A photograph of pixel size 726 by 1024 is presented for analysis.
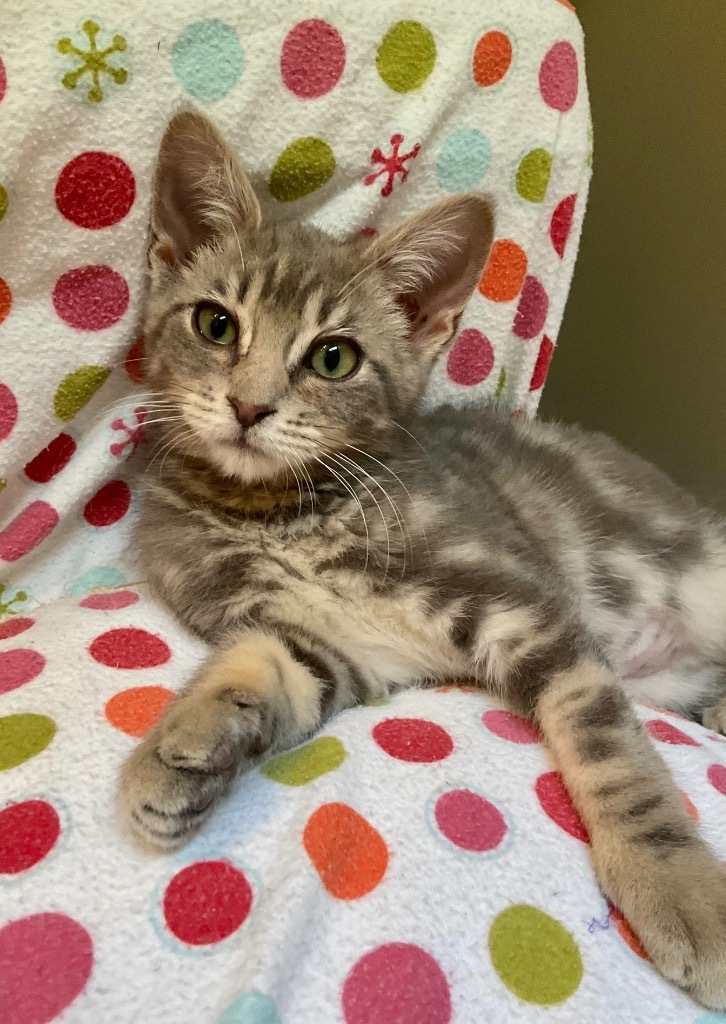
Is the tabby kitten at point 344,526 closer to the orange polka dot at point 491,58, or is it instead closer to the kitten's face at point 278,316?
the kitten's face at point 278,316

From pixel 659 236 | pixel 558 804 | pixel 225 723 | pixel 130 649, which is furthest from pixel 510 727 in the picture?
pixel 659 236

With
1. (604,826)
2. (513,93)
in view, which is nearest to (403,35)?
(513,93)

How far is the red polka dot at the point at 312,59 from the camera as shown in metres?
1.04

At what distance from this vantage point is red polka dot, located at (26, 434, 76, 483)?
1.09 meters

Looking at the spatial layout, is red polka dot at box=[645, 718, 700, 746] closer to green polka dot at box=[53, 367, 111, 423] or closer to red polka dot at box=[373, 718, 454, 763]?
red polka dot at box=[373, 718, 454, 763]

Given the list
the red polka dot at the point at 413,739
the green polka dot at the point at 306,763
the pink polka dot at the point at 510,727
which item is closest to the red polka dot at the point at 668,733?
the pink polka dot at the point at 510,727

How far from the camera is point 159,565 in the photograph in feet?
3.40

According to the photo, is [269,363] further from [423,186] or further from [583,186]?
[583,186]

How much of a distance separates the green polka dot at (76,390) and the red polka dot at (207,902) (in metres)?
0.65

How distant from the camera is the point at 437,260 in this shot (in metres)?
1.08

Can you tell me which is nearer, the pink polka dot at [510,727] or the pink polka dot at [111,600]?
the pink polka dot at [510,727]

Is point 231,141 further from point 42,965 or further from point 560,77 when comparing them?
point 42,965

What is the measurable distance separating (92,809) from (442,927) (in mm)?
327

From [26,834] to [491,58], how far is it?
1.18m
